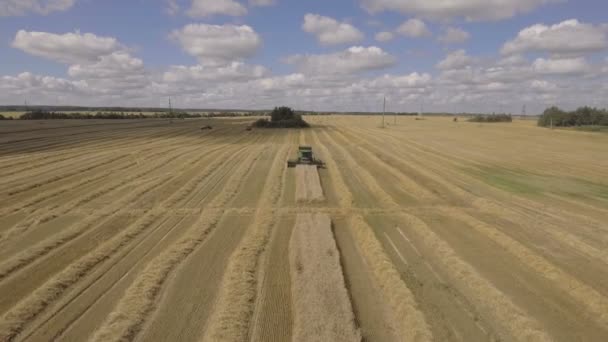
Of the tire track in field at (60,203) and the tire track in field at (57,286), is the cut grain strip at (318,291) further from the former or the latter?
the tire track in field at (60,203)

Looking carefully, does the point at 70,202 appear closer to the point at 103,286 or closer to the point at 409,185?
the point at 103,286

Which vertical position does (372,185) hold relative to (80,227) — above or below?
above

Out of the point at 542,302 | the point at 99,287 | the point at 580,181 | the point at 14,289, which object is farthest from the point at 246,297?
the point at 580,181

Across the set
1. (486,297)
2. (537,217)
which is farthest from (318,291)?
(537,217)

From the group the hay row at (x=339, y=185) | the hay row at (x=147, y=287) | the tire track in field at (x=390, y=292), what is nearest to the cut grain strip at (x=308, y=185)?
the hay row at (x=339, y=185)

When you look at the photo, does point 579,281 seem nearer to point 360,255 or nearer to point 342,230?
point 360,255

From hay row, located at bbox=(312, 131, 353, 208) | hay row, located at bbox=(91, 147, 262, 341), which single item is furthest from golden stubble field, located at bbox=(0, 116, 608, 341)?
hay row, located at bbox=(312, 131, 353, 208)

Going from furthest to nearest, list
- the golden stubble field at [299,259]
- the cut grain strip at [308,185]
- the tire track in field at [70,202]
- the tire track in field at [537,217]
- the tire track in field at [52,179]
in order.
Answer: the tire track in field at [52,179] → the cut grain strip at [308,185] → the tire track in field at [70,202] → the tire track in field at [537,217] → the golden stubble field at [299,259]
